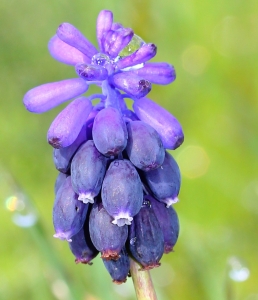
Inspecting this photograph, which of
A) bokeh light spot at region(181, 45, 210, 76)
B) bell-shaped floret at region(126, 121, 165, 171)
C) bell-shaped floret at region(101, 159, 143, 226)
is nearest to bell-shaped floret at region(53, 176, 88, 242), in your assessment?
bell-shaped floret at region(101, 159, 143, 226)

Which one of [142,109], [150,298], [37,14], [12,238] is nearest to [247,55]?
[37,14]

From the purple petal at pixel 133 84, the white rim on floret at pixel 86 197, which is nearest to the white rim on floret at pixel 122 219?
the white rim on floret at pixel 86 197

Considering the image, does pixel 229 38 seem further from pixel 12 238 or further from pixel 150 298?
pixel 150 298

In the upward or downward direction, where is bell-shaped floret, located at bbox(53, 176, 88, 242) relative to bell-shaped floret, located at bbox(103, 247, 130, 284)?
upward

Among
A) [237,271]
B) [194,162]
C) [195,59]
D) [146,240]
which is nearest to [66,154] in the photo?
[146,240]

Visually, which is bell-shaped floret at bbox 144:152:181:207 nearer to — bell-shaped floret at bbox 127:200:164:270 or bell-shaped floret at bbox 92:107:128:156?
bell-shaped floret at bbox 127:200:164:270

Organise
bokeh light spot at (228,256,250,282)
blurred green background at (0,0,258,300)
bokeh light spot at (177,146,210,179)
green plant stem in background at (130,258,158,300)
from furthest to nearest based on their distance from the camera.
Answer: bokeh light spot at (177,146,210,179)
blurred green background at (0,0,258,300)
bokeh light spot at (228,256,250,282)
green plant stem in background at (130,258,158,300)
